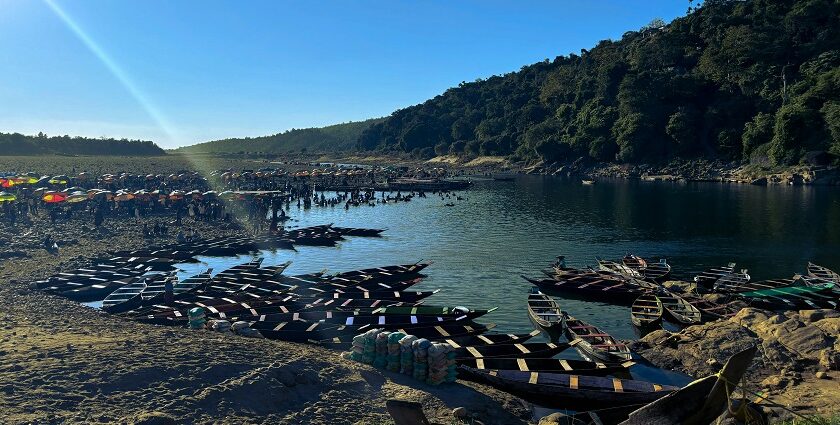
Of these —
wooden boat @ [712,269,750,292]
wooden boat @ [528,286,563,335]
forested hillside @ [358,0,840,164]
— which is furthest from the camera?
forested hillside @ [358,0,840,164]

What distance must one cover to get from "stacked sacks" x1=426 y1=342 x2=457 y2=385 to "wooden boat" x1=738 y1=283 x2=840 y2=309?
1901cm

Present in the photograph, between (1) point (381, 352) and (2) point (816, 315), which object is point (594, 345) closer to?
(2) point (816, 315)

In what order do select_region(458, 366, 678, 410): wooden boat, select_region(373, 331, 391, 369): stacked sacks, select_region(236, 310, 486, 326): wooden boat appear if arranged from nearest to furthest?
select_region(458, 366, 678, 410): wooden boat → select_region(373, 331, 391, 369): stacked sacks → select_region(236, 310, 486, 326): wooden boat

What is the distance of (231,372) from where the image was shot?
1597 cm

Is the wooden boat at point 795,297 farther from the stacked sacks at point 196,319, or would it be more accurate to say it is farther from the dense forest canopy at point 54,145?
the dense forest canopy at point 54,145

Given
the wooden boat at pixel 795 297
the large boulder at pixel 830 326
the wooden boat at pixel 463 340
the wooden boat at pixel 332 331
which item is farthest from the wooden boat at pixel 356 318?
the wooden boat at pixel 795 297

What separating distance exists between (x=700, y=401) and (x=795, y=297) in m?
24.0

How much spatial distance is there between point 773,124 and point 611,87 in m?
50.5

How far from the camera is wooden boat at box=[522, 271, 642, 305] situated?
1230 inches

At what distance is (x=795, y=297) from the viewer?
28453mm

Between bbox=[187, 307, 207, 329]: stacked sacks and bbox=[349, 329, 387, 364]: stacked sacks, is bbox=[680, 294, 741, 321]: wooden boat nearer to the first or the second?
bbox=[349, 329, 387, 364]: stacked sacks

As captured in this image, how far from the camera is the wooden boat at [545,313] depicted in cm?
2517

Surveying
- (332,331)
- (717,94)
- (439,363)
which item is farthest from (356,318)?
(717,94)

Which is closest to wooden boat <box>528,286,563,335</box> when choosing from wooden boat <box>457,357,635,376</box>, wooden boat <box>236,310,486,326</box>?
wooden boat <box>236,310,486,326</box>
